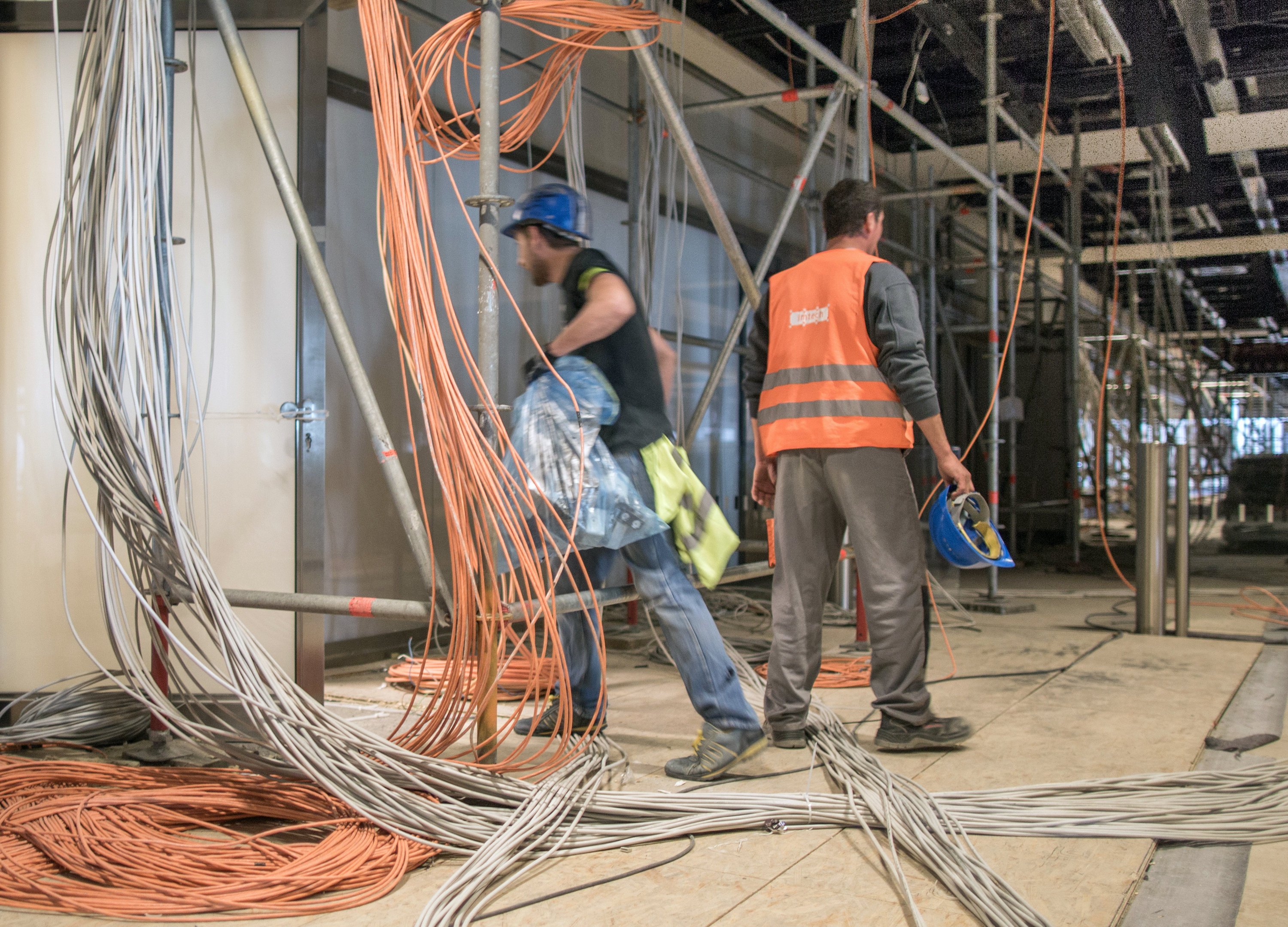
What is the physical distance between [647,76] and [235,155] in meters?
1.20

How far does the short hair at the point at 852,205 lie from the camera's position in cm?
288

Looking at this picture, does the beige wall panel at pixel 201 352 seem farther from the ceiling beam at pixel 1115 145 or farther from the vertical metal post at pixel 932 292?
the ceiling beam at pixel 1115 145

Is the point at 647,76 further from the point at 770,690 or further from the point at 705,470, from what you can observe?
the point at 705,470

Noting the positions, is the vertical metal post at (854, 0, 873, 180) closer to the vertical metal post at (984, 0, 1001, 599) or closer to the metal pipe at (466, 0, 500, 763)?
the vertical metal post at (984, 0, 1001, 599)

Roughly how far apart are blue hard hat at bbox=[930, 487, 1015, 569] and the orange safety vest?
1.03ft

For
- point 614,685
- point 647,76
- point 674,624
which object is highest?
point 647,76

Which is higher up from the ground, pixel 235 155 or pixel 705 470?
pixel 235 155

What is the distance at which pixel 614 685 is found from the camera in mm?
3670

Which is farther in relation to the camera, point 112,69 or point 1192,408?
point 1192,408

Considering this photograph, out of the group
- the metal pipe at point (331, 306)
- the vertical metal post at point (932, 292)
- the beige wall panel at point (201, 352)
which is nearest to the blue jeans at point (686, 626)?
the metal pipe at point (331, 306)

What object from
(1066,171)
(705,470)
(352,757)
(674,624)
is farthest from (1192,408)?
(352,757)

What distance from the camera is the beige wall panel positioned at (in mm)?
2928

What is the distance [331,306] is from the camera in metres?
2.42

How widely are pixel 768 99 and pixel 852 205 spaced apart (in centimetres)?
208
